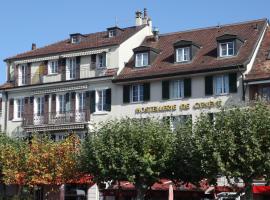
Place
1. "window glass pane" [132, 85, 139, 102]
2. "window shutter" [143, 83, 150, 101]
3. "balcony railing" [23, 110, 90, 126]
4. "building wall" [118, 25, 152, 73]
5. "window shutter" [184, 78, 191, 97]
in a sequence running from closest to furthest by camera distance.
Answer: "window shutter" [184, 78, 191, 97], "window shutter" [143, 83, 150, 101], "window glass pane" [132, 85, 139, 102], "balcony railing" [23, 110, 90, 126], "building wall" [118, 25, 152, 73]

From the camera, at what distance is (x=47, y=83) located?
60.1m

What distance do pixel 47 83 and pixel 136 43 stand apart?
8.64 meters

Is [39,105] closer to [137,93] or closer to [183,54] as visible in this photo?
[137,93]

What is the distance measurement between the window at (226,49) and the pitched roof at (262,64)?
2089 mm

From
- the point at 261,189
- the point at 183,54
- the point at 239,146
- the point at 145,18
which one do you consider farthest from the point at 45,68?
the point at 239,146

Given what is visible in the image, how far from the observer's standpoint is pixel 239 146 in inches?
1549

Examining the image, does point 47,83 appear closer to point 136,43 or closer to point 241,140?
point 136,43

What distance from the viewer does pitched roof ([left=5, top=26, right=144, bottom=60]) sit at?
58737 millimetres

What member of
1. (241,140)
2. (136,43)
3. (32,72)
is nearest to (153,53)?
(136,43)

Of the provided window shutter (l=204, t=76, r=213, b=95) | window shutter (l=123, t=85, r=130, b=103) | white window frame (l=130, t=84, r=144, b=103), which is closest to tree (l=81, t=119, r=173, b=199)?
window shutter (l=204, t=76, r=213, b=95)

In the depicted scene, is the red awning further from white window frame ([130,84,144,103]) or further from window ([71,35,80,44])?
window ([71,35,80,44])

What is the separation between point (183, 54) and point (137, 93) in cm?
491

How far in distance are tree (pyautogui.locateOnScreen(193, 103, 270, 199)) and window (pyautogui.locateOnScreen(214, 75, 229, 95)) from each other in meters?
10.4

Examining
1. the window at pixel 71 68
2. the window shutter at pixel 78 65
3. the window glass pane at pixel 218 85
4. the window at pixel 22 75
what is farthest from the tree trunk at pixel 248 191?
the window at pixel 22 75
